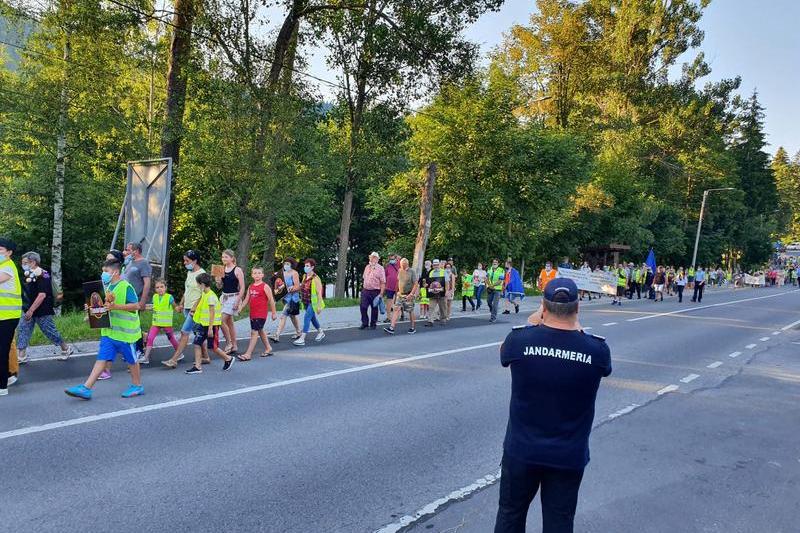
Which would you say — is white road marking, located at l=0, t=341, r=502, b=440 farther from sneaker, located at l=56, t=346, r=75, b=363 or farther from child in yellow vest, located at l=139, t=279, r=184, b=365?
sneaker, located at l=56, t=346, r=75, b=363

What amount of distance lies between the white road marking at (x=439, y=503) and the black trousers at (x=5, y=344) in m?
5.04

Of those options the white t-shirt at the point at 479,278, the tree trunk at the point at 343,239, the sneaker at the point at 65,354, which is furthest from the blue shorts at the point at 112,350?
the tree trunk at the point at 343,239

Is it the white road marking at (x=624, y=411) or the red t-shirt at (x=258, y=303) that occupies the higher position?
the red t-shirt at (x=258, y=303)

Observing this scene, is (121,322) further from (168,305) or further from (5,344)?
(168,305)

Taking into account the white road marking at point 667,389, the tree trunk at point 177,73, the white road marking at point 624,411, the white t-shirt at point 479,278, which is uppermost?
the tree trunk at point 177,73

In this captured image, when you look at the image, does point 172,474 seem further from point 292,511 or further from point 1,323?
point 1,323

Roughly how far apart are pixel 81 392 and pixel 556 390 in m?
5.48

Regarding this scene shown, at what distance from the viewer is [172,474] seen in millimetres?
4363

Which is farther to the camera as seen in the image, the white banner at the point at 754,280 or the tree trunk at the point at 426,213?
the white banner at the point at 754,280

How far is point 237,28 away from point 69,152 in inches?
264

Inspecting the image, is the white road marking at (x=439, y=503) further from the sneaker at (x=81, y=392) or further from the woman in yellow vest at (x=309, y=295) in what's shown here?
the woman in yellow vest at (x=309, y=295)

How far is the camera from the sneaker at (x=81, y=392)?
603cm

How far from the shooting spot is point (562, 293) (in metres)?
2.72

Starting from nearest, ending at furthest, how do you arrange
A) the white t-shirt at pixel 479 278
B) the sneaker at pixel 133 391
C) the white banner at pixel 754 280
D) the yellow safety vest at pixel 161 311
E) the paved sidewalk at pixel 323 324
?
the sneaker at pixel 133 391
the yellow safety vest at pixel 161 311
the paved sidewalk at pixel 323 324
the white t-shirt at pixel 479 278
the white banner at pixel 754 280
